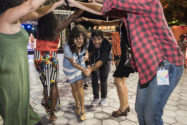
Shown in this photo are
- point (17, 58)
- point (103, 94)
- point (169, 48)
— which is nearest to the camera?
point (169, 48)

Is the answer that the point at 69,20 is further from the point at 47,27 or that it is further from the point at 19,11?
the point at 19,11

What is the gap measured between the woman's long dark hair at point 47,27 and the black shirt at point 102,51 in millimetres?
1019

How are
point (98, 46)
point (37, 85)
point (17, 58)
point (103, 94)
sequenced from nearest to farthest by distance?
point (17, 58), point (98, 46), point (103, 94), point (37, 85)

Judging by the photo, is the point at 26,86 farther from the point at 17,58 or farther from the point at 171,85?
the point at 171,85

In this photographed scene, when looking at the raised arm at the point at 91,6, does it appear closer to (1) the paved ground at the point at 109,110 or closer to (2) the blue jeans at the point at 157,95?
(2) the blue jeans at the point at 157,95

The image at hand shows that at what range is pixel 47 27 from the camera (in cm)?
245

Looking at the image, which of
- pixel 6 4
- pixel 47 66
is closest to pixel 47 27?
pixel 47 66

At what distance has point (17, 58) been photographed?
1512 mm

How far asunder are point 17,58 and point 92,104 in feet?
7.24

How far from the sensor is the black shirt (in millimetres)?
3023

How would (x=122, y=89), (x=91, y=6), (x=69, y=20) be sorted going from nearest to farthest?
(x=91, y=6) < (x=69, y=20) < (x=122, y=89)

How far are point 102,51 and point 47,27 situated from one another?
1174mm

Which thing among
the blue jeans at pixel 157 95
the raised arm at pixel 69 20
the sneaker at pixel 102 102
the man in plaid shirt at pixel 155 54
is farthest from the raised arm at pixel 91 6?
the sneaker at pixel 102 102

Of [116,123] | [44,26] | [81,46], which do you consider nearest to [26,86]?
[44,26]
